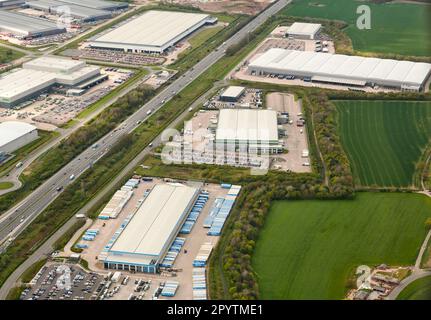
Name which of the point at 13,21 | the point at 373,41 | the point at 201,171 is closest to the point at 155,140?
the point at 201,171

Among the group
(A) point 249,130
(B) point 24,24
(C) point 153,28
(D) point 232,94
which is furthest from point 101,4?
(A) point 249,130

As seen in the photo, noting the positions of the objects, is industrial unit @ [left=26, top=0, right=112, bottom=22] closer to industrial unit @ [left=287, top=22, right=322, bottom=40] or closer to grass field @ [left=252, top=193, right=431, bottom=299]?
industrial unit @ [left=287, top=22, right=322, bottom=40]

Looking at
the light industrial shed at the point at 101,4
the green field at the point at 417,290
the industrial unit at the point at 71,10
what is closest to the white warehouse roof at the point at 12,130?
the green field at the point at 417,290

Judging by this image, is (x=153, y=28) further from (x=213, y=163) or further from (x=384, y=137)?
(x=384, y=137)

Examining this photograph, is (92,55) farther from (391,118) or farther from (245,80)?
(391,118)

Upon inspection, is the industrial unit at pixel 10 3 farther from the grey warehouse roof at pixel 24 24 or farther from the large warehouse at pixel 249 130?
the large warehouse at pixel 249 130

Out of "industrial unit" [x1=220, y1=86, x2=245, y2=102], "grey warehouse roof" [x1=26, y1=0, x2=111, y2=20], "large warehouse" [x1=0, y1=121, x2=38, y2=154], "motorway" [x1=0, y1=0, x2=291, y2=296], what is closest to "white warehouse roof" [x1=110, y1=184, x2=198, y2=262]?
"motorway" [x1=0, y1=0, x2=291, y2=296]

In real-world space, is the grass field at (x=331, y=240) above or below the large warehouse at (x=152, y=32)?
below
